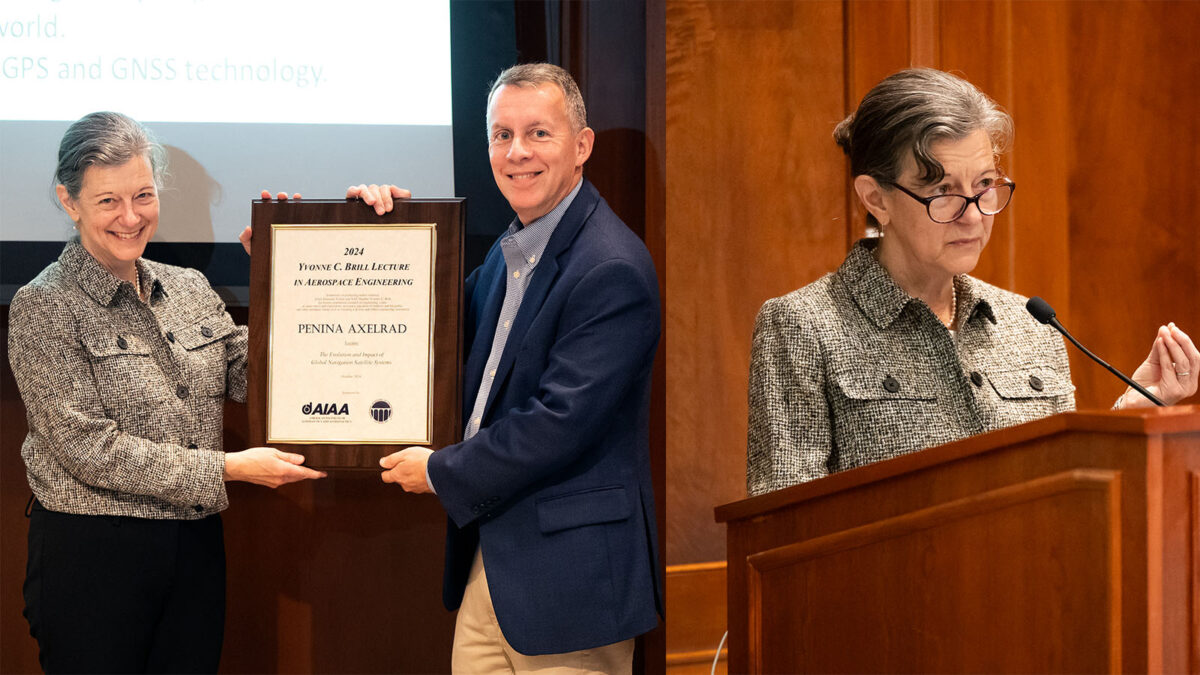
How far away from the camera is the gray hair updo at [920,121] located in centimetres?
180

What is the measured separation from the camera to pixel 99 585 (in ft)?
6.66

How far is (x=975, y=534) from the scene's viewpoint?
4.09ft

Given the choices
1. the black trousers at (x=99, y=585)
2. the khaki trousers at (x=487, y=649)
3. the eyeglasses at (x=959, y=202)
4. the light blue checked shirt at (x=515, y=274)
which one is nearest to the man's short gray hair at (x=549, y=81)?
the light blue checked shirt at (x=515, y=274)

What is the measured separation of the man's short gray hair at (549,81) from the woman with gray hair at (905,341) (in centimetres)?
53

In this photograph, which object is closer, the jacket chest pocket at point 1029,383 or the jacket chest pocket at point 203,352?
the jacket chest pocket at point 1029,383

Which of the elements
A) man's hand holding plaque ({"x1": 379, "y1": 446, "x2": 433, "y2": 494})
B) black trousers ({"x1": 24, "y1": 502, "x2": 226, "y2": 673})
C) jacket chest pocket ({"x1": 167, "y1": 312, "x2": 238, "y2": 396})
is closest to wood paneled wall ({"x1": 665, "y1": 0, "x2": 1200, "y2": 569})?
man's hand holding plaque ({"x1": 379, "y1": 446, "x2": 433, "y2": 494})

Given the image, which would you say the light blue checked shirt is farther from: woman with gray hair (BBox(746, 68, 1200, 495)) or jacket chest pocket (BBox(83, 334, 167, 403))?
jacket chest pocket (BBox(83, 334, 167, 403))

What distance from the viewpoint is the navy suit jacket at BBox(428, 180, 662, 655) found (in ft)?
5.79

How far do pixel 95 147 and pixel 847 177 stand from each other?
6.27ft

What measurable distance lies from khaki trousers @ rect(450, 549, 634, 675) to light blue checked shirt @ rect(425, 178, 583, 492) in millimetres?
294

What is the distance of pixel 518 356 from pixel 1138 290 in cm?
A: 217

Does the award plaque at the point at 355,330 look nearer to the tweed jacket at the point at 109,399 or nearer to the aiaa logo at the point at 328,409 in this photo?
the aiaa logo at the point at 328,409

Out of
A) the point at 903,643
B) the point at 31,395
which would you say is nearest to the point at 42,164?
the point at 31,395

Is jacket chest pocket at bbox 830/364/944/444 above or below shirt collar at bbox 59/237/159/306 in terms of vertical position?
below
